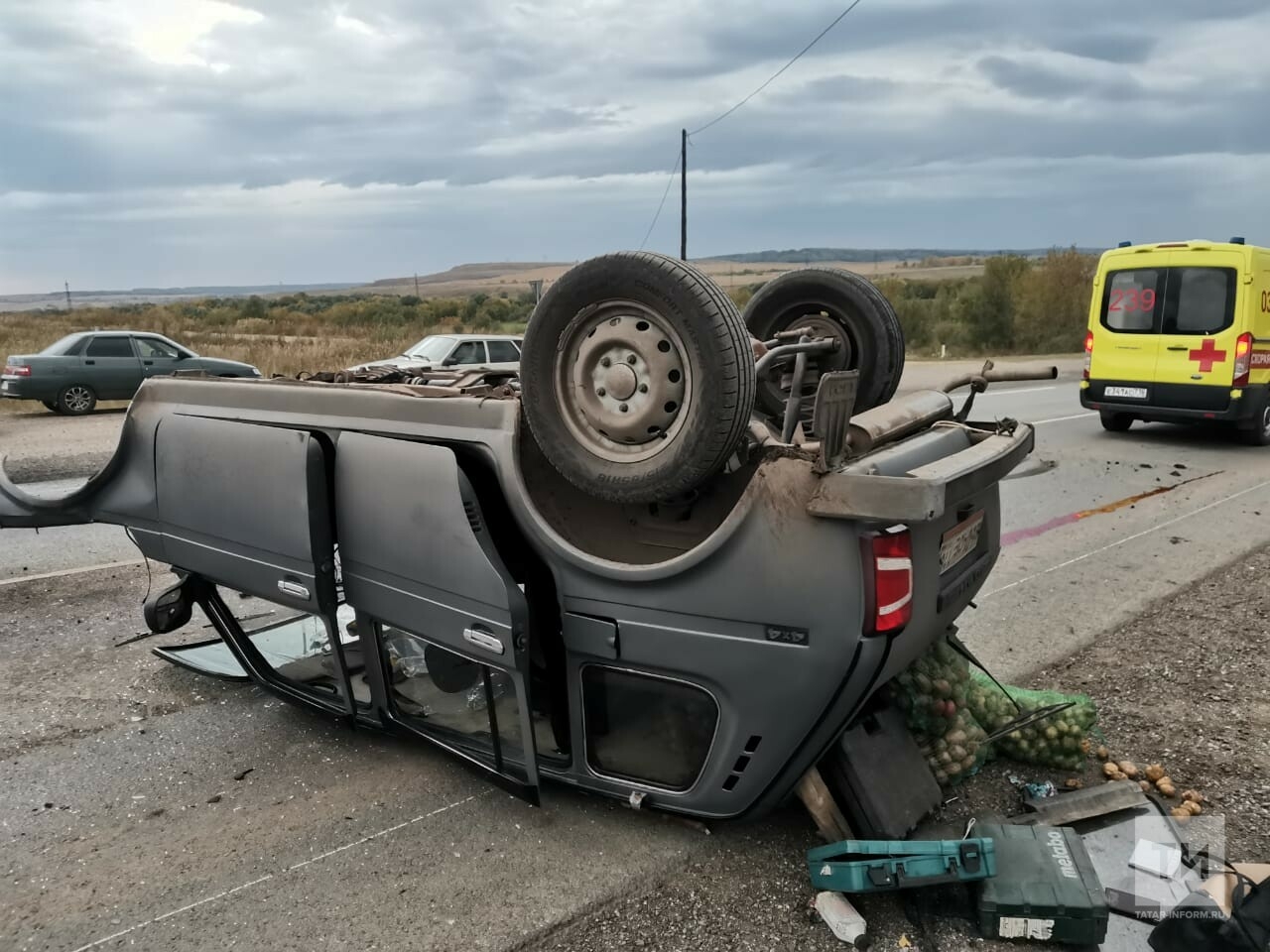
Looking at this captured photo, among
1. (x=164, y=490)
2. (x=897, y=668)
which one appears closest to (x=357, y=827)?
(x=164, y=490)

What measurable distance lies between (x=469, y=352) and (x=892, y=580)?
493 inches

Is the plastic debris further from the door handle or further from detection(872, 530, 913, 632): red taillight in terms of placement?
the door handle

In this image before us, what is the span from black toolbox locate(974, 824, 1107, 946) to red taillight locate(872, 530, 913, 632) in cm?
79

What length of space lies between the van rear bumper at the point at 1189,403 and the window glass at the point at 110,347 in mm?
15273

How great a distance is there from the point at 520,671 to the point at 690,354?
1.11m

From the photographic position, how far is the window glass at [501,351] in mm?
14531

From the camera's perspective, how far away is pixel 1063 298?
32469 mm

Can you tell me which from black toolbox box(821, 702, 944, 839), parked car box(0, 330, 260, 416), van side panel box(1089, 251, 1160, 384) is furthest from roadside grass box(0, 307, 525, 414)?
black toolbox box(821, 702, 944, 839)

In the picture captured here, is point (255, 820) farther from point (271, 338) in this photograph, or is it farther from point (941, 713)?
point (271, 338)

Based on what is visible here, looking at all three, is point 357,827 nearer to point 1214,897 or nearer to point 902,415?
point 902,415

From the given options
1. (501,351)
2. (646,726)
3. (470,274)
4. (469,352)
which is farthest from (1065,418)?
(470,274)

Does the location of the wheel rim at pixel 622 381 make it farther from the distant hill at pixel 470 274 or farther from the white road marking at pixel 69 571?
the distant hill at pixel 470 274

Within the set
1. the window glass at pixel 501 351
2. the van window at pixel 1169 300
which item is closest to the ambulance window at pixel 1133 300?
the van window at pixel 1169 300

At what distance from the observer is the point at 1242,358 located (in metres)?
11.0
